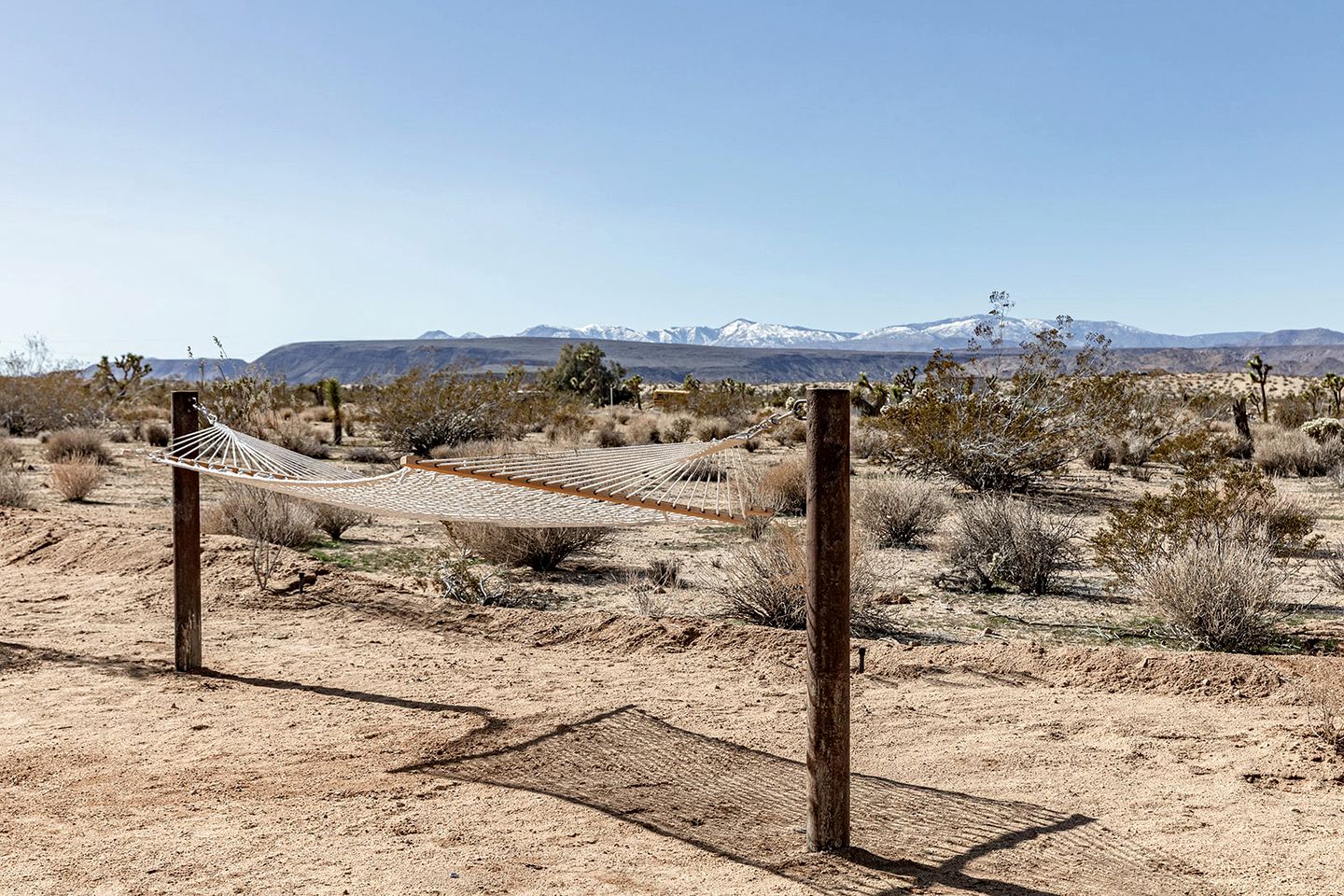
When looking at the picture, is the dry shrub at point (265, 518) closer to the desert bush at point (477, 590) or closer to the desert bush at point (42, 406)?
the desert bush at point (477, 590)

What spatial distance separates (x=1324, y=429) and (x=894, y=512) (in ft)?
38.9

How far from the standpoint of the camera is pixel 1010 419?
43.1ft

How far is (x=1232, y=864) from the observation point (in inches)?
131

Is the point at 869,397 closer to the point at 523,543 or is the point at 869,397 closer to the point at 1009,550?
the point at 1009,550

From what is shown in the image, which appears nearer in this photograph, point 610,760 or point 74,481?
point 610,760

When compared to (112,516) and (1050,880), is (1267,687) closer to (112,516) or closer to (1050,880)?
(1050,880)

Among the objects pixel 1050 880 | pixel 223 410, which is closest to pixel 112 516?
pixel 223 410

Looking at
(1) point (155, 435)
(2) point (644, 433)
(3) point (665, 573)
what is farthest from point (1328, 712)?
(1) point (155, 435)

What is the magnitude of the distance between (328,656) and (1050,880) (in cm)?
440

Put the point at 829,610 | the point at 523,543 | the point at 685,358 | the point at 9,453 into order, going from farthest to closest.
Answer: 1. the point at 685,358
2. the point at 9,453
3. the point at 523,543
4. the point at 829,610

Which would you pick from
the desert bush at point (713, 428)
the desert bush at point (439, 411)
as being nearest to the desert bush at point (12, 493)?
the desert bush at point (439, 411)

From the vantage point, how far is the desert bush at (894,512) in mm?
9711

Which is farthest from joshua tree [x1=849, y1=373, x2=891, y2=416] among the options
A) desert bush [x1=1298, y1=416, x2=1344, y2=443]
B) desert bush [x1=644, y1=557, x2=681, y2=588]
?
desert bush [x1=644, y1=557, x2=681, y2=588]

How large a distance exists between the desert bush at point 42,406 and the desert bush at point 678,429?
1193 cm
